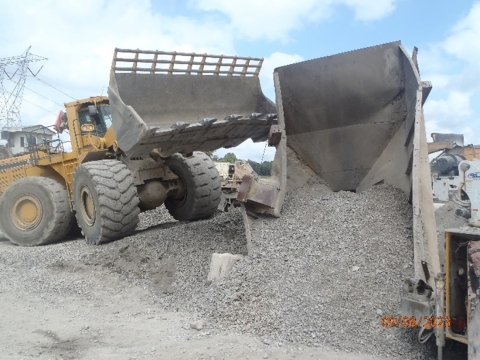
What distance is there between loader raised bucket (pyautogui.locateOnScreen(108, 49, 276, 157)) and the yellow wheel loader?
Result: 0.01 m

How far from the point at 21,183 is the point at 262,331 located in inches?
248

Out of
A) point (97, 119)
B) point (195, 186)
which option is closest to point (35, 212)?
point (97, 119)

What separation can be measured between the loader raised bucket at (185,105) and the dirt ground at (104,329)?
5.64 feet

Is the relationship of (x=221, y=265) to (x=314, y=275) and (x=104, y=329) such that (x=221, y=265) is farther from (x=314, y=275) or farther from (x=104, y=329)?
(x=104, y=329)

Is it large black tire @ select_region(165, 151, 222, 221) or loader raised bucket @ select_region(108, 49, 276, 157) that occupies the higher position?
loader raised bucket @ select_region(108, 49, 276, 157)

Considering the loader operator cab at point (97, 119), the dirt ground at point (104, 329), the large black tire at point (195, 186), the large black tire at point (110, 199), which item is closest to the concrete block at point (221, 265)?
the dirt ground at point (104, 329)

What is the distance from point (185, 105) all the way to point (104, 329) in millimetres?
3351

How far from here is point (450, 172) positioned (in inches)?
416

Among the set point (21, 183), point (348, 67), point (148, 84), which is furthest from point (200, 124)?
point (21, 183)

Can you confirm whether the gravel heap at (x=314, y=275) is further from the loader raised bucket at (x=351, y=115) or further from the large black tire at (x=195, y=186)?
the large black tire at (x=195, y=186)

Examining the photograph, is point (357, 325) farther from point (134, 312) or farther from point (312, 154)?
point (312, 154)

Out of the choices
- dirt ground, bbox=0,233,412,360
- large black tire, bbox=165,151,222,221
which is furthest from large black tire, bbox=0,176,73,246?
dirt ground, bbox=0,233,412,360

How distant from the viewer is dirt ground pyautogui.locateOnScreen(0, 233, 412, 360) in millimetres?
3617
